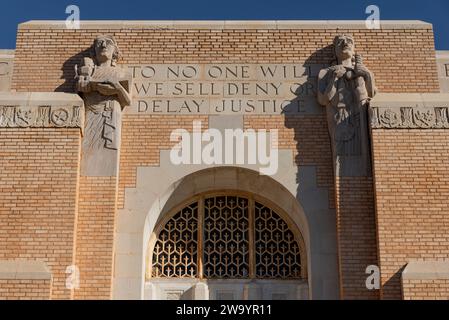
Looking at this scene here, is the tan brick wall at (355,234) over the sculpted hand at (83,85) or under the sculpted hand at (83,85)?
under

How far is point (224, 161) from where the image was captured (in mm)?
15281

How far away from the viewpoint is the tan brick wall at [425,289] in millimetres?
13531

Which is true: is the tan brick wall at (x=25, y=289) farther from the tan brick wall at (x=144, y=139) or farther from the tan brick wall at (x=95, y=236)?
the tan brick wall at (x=144, y=139)

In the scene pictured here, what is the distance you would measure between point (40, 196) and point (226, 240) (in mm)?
3379

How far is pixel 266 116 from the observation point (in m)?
15.7

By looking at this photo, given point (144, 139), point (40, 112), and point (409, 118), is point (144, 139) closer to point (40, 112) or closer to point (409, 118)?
point (40, 112)

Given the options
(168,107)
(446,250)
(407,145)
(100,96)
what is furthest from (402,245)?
(100,96)

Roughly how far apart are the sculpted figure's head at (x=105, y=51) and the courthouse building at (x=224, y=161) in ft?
0.11

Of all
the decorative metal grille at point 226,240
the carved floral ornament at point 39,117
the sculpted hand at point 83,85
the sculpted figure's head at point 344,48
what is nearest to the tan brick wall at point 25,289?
the carved floral ornament at point 39,117

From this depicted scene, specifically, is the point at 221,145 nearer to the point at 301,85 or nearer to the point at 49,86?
the point at 301,85

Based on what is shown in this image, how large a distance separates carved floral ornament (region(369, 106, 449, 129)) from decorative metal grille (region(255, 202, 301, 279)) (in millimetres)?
2504

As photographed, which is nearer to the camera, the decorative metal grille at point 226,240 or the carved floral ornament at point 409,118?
the carved floral ornament at point 409,118

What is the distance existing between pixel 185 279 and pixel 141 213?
4.65 feet

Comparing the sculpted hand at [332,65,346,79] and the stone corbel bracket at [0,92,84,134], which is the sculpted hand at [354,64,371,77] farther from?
the stone corbel bracket at [0,92,84,134]
